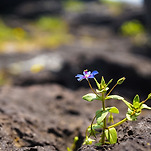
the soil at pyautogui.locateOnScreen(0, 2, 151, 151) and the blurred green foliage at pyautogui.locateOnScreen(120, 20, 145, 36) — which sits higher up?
the blurred green foliage at pyautogui.locateOnScreen(120, 20, 145, 36)

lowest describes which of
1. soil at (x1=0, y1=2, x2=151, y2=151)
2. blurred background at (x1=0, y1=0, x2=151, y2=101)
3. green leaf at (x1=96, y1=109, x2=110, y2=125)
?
green leaf at (x1=96, y1=109, x2=110, y2=125)

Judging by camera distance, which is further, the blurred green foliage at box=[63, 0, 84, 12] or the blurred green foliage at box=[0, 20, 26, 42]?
the blurred green foliage at box=[63, 0, 84, 12]

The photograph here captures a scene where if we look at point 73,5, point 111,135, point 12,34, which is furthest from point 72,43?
point 73,5

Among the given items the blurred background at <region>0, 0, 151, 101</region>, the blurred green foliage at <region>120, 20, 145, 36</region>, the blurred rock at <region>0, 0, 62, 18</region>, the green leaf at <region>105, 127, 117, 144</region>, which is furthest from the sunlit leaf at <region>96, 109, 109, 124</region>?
the blurred rock at <region>0, 0, 62, 18</region>

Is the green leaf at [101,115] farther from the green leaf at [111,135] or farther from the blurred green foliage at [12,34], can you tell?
the blurred green foliage at [12,34]

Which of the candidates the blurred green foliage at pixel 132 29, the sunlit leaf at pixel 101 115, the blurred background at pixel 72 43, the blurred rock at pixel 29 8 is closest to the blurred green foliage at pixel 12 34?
the blurred background at pixel 72 43

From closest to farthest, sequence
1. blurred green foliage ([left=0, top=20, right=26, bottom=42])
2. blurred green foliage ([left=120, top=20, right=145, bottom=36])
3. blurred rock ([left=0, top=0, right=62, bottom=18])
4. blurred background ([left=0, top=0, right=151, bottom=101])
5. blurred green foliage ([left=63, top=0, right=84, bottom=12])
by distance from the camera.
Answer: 1. blurred background ([left=0, top=0, right=151, bottom=101])
2. blurred green foliage ([left=0, top=20, right=26, bottom=42])
3. blurred green foliage ([left=120, top=20, right=145, bottom=36])
4. blurred rock ([left=0, top=0, right=62, bottom=18])
5. blurred green foliage ([left=63, top=0, right=84, bottom=12])

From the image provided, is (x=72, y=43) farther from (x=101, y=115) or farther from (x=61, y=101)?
(x=101, y=115)

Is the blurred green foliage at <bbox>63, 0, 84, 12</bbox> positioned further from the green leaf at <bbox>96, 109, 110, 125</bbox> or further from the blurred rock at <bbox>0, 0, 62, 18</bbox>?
the green leaf at <bbox>96, 109, 110, 125</bbox>
